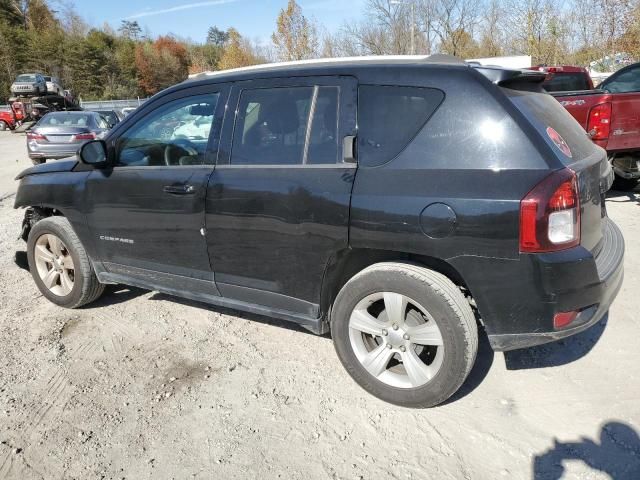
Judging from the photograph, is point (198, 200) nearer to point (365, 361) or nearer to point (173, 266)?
point (173, 266)

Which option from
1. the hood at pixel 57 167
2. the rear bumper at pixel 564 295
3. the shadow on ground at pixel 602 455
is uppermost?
the hood at pixel 57 167

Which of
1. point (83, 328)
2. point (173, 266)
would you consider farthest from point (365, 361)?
point (83, 328)

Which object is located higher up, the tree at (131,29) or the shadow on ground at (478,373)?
the tree at (131,29)

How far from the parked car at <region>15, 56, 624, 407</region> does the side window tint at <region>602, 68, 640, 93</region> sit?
18.4 feet

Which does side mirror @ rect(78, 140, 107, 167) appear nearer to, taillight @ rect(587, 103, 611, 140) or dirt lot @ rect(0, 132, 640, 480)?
dirt lot @ rect(0, 132, 640, 480)

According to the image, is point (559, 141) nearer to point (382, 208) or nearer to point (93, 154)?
point (382, 208)

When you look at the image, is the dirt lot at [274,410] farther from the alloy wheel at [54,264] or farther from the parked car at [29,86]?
the parked car at [29,86]

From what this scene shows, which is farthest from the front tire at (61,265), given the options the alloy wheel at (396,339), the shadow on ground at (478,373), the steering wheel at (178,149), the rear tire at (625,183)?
the rear tire at (625,183)

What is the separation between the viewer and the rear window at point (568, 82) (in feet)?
27.8

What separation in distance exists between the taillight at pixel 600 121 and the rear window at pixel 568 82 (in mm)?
2373

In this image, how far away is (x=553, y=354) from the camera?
3.26 m

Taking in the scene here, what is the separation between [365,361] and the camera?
2.83 meters

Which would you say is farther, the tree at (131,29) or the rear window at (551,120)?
the tree at (131,29)

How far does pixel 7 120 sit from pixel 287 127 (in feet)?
114
